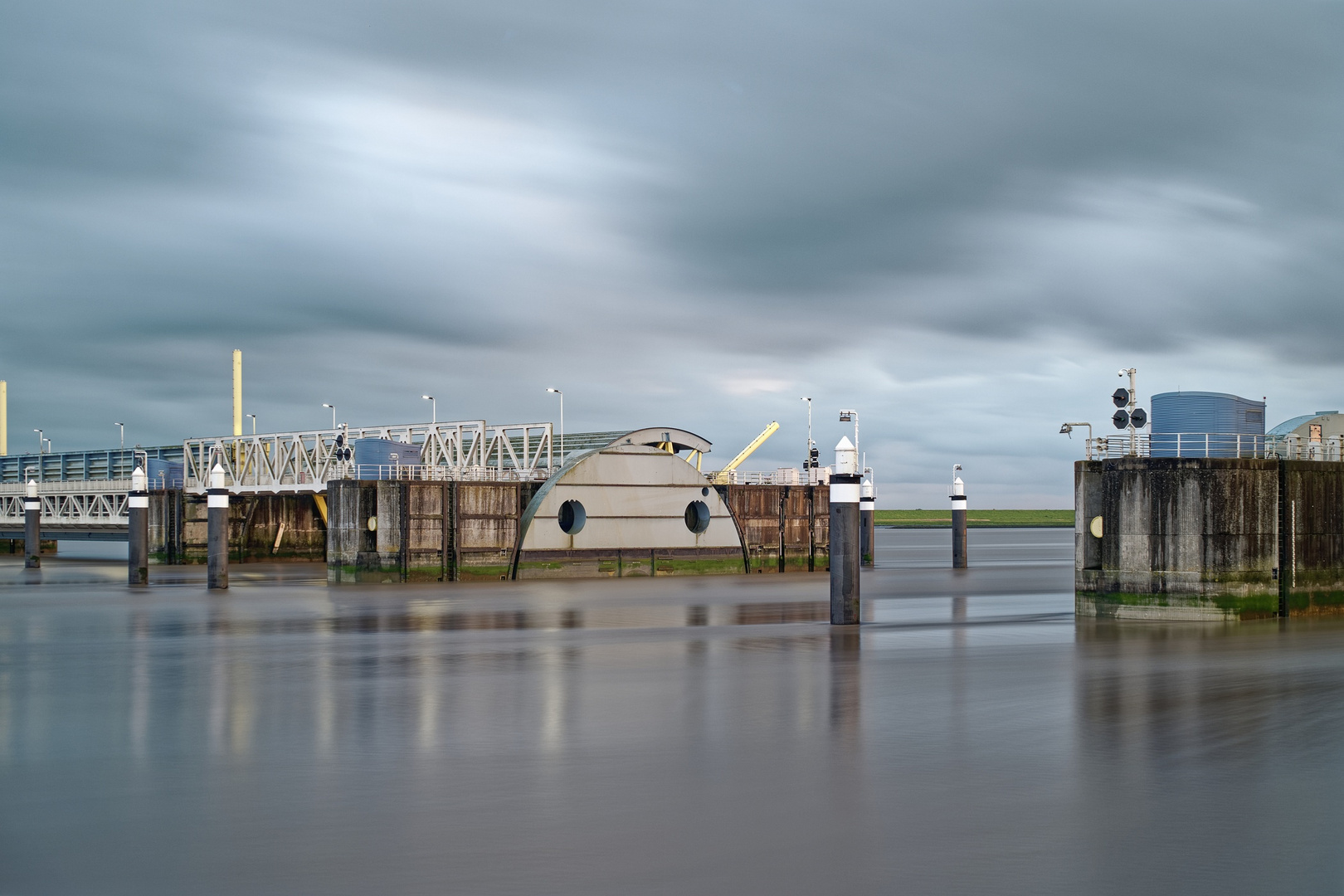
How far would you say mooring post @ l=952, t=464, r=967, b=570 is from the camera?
72.1 m

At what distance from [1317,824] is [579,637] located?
70.7 ft

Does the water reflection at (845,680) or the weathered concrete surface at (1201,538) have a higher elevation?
the weathered concrete surface at (1201,538)

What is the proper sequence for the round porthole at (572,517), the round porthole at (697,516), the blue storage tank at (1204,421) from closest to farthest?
1. the blue storage tank at (1204,421)
2. the round porthole at (572,517)
3. the round porthole at (697,516)

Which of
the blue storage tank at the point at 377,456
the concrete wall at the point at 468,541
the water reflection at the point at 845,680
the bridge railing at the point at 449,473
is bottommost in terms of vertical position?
the water reflection at the point at 845,680

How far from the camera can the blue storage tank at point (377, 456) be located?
211ft

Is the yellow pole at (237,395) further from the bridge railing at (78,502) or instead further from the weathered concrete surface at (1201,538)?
the weathered concrete surface at (1201,538)

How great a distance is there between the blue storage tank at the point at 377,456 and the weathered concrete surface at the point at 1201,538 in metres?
37.9

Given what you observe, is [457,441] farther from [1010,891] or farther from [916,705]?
[1010,891]

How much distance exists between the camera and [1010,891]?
10.6 metres

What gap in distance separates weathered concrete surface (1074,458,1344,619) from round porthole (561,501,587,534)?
96.6 ft

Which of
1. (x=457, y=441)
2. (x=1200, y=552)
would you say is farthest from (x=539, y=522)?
(x=1200, y=552)

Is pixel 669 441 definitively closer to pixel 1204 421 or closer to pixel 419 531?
pixel 419 531

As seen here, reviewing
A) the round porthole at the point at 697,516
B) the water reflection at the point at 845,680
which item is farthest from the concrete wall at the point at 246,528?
the water reflection at the point at 845,680

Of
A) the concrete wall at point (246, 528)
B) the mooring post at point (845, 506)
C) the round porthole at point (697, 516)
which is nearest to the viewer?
the mooring post at point (845, 506)
